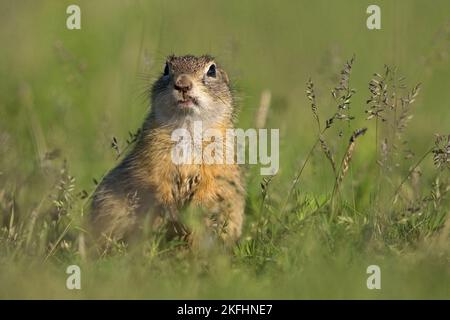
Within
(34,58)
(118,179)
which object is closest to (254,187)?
(118,179)

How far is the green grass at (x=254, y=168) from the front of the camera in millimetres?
5301

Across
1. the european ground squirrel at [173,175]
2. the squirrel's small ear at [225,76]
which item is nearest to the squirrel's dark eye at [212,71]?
the european ground squirrel at [173,175]

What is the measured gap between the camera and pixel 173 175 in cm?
656

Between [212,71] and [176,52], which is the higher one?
[176,52]

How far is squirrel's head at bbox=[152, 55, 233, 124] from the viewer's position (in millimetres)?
6547

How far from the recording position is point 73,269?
17.6 ft

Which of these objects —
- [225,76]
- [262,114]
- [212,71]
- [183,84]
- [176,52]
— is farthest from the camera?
[176,52]

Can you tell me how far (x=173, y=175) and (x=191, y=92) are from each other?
0.59 m

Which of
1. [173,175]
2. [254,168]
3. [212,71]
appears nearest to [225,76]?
[212,71]

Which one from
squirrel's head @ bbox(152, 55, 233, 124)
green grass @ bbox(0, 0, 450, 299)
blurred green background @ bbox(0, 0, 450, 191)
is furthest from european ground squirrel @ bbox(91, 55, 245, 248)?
blurred green background @ bbox(0, 0, 450, 191)

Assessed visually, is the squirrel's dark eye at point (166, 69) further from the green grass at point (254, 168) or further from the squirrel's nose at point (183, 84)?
the squirrel's nose at point (183, 84)

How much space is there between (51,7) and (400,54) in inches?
254

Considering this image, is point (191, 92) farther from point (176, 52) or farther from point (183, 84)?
point (176, 52)

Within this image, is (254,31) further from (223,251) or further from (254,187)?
(223,251)
